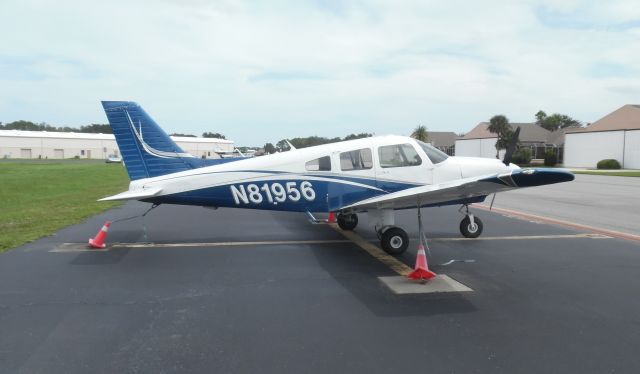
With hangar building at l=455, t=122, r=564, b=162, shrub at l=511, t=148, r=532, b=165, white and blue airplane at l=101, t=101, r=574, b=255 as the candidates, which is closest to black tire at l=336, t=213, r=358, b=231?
white and blue airplane at l=101, t=101, r=574, b=255

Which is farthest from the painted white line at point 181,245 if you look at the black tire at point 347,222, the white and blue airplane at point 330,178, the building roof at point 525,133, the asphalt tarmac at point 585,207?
the building roof at point 525,133

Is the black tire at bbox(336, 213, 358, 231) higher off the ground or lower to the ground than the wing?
lower

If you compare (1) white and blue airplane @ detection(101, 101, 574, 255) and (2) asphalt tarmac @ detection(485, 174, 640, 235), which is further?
(2) asphalt tarmac @ detection(485, 174, 640, 235)

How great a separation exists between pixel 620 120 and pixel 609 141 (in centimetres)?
322

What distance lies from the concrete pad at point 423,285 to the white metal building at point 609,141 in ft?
195

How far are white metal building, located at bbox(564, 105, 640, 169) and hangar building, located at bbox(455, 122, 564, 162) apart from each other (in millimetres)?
8217

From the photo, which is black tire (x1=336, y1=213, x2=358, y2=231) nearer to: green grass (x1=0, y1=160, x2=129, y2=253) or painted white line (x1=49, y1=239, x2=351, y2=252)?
painted white line (x1=49, y1=239, x2=351, y2=252)

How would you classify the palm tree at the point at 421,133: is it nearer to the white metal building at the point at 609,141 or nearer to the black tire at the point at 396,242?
the white metal building at the point at 609,141

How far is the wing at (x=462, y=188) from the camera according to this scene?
648 centimetres

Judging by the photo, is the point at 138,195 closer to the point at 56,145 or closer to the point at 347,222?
the point at 347,222

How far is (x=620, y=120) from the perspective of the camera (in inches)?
2267

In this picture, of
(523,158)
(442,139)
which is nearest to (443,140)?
(442,139)

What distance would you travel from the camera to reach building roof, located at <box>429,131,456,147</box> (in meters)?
99.8

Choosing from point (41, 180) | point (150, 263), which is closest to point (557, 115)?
point (41, 180)
